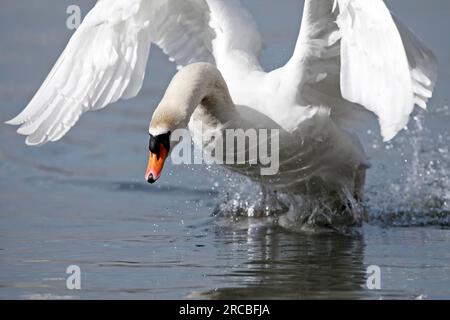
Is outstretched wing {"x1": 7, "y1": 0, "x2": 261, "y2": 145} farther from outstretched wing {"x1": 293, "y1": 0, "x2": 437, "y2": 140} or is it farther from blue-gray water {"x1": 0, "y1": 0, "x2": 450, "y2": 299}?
outstretched wing {"x1": 293, "y1": 0, "x2": 437, "y2": 140}

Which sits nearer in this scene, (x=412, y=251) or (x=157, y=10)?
(x=412, y=251)

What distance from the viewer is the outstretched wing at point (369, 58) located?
6.54 m

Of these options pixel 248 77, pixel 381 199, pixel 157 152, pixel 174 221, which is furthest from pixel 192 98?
pixel 381 199

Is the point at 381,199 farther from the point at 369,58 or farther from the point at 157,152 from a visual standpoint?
the point at 157,152

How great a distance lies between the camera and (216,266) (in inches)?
285

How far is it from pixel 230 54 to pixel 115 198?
1.89 metres

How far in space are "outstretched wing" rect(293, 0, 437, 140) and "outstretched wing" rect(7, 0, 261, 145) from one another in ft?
3.34

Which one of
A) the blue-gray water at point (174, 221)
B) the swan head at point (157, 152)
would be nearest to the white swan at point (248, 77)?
the swan head at point (157, 152)

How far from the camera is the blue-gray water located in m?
6.85

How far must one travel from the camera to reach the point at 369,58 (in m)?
6.81

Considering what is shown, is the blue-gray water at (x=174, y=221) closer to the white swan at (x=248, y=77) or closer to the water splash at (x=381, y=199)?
the water splash at (x=381, y=199)

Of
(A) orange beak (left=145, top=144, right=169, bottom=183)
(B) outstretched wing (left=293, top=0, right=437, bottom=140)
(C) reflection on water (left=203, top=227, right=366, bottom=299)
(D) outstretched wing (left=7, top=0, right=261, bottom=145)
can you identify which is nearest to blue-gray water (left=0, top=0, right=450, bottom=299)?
(C) reflection on water (left=203, top=227, right=366, bottom=299)
